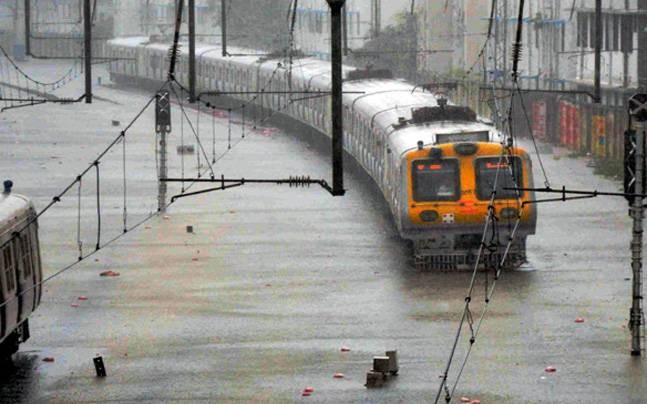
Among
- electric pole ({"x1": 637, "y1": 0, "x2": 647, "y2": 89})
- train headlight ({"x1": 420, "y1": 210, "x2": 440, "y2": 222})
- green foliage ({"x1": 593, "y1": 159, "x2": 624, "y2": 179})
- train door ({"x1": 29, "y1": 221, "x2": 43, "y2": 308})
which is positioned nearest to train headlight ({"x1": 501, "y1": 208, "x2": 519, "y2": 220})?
train headlight ({"x1": 420, "y1": 210, "x2": 440, "y2": 222})

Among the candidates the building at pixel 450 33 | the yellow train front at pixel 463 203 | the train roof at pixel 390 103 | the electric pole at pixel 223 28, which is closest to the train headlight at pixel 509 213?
the yellow train front at pixel 463 203

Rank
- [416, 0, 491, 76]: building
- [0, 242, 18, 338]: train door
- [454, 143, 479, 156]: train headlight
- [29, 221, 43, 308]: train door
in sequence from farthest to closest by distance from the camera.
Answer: [416, 0, 491, 76]: building, [454, 143, 479, 156]: train headlight, [29, 221, 43, 308]: train door, [0, 242, 18, 338]: train door

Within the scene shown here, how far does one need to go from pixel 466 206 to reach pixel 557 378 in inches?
387

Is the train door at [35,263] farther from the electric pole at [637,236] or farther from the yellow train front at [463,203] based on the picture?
the yellow train front at [463,203]

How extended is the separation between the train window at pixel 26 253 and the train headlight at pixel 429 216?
9879 mm

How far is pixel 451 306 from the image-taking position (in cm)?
2948

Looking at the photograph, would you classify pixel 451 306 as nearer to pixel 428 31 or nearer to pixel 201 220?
pixel 201 220

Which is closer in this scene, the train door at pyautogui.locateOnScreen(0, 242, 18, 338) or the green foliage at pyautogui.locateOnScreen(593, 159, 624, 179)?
the train door at pyautogui.locateOnScreen(0, 242, 18, 338)

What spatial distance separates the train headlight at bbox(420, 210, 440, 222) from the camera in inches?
1297

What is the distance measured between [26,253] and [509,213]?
10949mm

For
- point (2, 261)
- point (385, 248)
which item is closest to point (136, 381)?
point (2, 261)

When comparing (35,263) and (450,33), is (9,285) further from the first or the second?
(450,33)

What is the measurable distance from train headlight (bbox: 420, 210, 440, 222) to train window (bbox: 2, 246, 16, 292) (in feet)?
36.3

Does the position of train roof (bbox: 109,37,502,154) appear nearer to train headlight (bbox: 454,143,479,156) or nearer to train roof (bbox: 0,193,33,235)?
train headlight (bbox: 454,143,479,156)
